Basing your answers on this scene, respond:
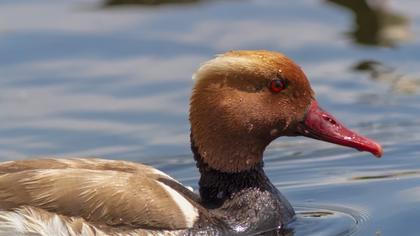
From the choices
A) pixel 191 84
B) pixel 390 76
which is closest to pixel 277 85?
pixel 191 84

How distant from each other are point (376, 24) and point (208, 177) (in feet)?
23.1

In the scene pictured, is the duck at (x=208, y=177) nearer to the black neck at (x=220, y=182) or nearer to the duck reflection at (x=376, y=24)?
the black neck at (x=220, y=182)

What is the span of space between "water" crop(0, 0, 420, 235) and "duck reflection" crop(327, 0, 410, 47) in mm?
21

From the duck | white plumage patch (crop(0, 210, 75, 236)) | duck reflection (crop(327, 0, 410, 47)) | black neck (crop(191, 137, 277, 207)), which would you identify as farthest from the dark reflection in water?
white plumage patch (crop(0, 210, 75, 236))

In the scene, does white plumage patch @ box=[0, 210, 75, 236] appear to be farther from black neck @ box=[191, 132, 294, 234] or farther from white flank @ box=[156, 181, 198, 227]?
black neck @ box=[191, 132, 294, 234]

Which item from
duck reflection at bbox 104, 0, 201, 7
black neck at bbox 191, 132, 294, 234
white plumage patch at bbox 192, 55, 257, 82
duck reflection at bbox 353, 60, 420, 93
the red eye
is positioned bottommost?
black neck at bbox 191, 132, 294, 234

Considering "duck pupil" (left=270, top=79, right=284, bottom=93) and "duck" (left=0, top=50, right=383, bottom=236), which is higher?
"duck pupil" (left=270, top=79, right=284, bottom=93)

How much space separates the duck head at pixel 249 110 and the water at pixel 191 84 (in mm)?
745

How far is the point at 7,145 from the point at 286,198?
3.14 m

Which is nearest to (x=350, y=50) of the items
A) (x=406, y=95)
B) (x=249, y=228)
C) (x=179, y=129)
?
(x=406, y=95)

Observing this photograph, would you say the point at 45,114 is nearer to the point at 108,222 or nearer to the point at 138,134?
the point at 138,134

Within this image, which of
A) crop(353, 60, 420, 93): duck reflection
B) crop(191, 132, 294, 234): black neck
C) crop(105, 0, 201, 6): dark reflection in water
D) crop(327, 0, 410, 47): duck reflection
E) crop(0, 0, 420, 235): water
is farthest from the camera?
crop(105, 0, 201, 6): dark reflection in water

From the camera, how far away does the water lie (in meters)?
11.4

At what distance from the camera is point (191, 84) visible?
14.5 meters
